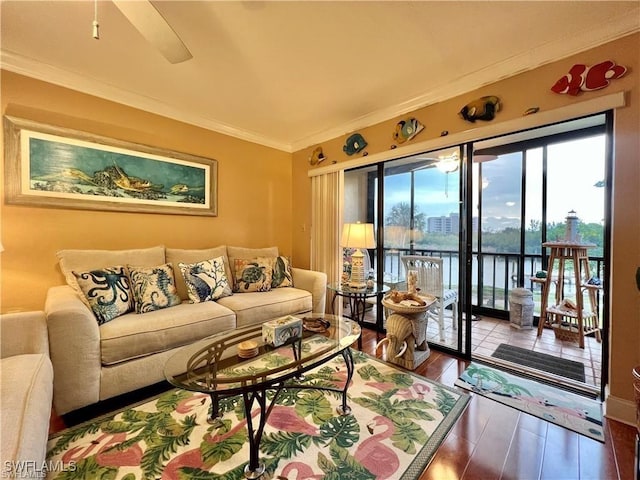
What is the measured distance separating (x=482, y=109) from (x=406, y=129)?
0.67 m

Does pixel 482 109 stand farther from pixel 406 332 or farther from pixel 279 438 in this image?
pixel 279 438

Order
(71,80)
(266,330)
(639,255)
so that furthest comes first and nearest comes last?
1. (71,80)
2. (266,330)
3. (639,255)

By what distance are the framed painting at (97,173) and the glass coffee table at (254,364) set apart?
171 centimetres

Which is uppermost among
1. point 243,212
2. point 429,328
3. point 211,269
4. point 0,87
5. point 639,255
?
point 0,87

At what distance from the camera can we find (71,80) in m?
2.21

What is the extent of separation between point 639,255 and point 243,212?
3.45 meters

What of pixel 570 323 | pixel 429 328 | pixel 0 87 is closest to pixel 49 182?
pixel 0 87

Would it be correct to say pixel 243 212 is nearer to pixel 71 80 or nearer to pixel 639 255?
pixel 71 80

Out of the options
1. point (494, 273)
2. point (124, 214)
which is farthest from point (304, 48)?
point (494, 273)

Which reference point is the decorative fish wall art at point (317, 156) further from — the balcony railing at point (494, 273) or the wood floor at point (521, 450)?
the wood floor at point (521, 450)

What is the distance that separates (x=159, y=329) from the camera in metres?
1.88

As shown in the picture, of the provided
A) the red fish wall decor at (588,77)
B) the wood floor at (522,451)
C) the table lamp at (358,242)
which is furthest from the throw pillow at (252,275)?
the red fish wall decor at (588,77)

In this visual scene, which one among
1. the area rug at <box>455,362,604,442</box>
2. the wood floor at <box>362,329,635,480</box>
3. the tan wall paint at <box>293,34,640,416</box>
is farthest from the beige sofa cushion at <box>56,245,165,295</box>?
the tan wall paint at <box>293,34,640,416</box>

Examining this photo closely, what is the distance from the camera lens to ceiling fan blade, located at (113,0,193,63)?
119cm
